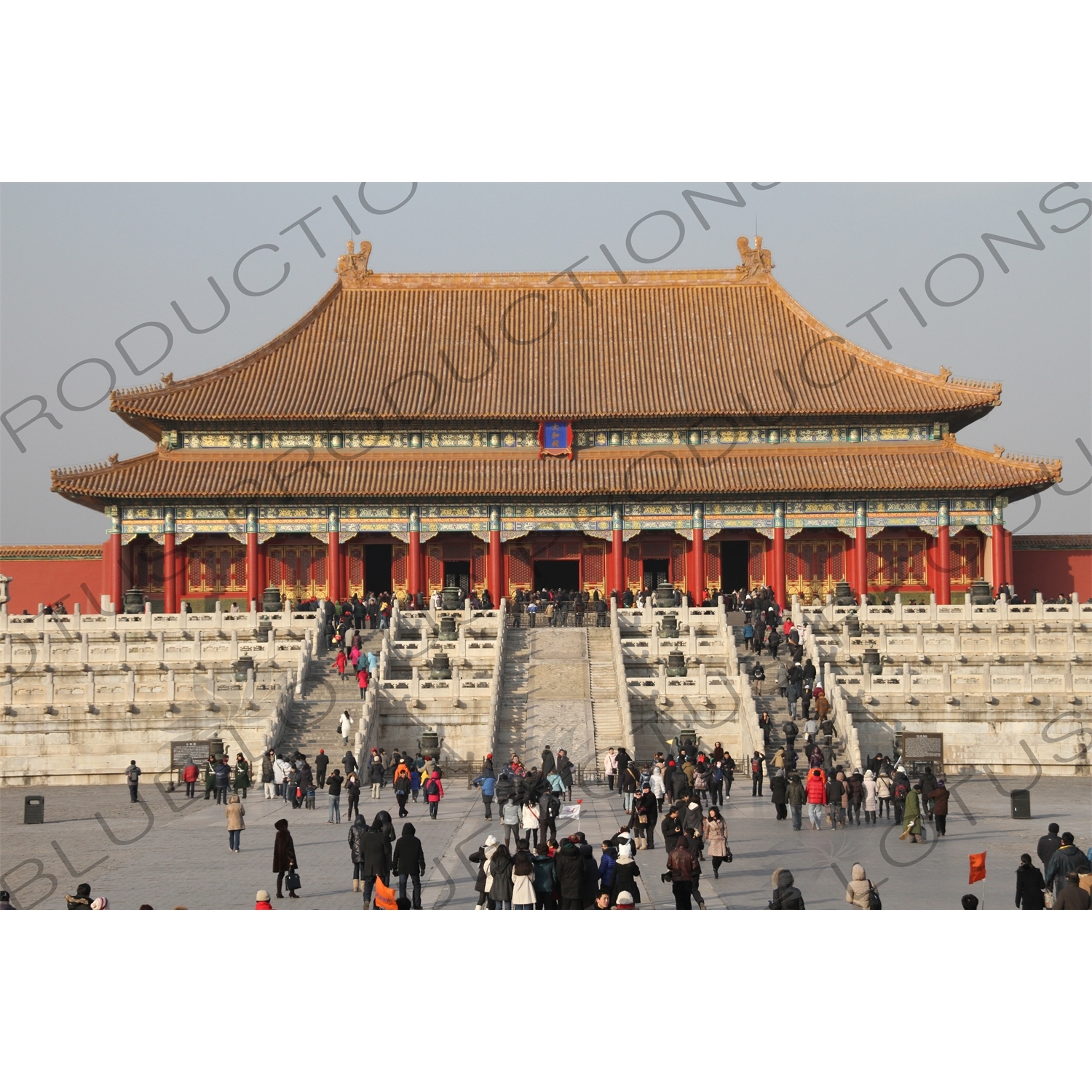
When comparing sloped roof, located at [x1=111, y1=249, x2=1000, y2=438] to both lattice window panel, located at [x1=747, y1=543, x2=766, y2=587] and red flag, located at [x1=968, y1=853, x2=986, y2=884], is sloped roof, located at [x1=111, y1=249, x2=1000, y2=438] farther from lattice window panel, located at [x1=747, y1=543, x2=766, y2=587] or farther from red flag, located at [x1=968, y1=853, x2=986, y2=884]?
red flag, located at [x1=968, y1=853, x2=986, y2=884]

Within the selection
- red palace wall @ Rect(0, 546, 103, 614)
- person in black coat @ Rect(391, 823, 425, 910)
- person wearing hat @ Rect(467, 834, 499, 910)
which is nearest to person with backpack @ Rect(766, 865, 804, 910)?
person wearing hat @ Rect(467, 834, 499, 910)

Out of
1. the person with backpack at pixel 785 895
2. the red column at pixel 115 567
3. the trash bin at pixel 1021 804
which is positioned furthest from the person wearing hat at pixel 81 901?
the red column at pixel 115 567

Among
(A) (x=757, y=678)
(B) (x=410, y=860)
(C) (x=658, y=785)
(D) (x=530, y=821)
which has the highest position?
(A) (x=757, y=678)

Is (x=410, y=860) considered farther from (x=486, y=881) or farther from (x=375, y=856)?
(x=486, y=881)

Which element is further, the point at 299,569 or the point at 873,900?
the point at 299,569

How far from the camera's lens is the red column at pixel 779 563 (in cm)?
5128

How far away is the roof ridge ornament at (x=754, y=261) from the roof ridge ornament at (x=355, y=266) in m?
14.5

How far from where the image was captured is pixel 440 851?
73.3 feet

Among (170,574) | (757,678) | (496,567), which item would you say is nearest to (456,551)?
(496,567)

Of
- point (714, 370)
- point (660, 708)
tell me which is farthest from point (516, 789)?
point (714, 370)

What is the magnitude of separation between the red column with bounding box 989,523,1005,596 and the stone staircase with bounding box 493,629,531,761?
1959 centimetres

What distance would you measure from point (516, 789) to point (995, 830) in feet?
24.4

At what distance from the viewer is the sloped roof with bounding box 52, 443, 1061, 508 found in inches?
2013

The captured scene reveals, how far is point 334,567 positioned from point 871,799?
29204 mm
